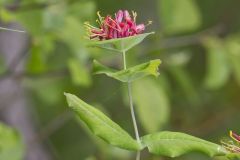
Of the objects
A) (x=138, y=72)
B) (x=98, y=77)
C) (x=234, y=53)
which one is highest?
(x=138, y=72)

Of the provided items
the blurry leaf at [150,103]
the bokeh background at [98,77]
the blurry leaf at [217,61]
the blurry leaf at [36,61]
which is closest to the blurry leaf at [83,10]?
the bokeh background at [98,77]

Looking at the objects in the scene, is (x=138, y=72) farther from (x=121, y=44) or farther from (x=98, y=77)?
(x=98, y=77)

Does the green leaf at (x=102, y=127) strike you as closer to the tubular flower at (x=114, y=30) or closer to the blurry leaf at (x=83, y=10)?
the tubular flower at (x=114, y=30)

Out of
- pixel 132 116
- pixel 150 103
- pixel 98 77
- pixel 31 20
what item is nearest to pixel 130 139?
pixel 132 116

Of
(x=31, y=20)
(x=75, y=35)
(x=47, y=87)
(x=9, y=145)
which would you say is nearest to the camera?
(x=9, y=145)

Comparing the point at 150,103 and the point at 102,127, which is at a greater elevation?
the point at 102,127

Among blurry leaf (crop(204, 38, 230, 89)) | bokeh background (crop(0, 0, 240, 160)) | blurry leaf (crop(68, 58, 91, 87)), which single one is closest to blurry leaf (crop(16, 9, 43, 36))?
bokeh background (crop(0, 0, 240, 160))

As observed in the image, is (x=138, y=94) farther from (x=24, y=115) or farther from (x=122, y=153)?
(x=24, y=115)
